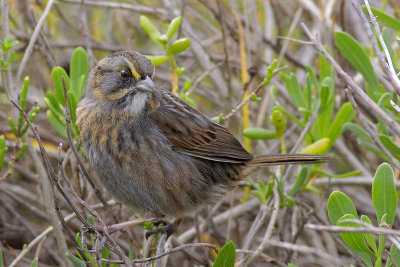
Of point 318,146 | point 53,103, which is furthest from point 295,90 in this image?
point 53,103

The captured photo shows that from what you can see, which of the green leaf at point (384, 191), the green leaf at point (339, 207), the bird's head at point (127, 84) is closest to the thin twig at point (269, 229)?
the green leaf at point (339, 207)

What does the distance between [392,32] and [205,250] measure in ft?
8.92

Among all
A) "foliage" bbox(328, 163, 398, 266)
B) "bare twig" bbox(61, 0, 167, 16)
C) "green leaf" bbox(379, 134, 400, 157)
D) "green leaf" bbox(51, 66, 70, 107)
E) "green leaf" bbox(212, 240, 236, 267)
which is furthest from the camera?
"bare twig" bbox(61, 0, 167, 16)

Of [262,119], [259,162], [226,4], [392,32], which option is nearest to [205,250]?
[259,162]

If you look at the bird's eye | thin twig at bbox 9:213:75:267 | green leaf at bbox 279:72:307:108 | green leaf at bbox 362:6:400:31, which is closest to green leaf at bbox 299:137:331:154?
green leaf at bbox 279:72:307:108

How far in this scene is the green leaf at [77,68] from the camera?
3.12 metres

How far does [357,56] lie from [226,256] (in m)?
1.21

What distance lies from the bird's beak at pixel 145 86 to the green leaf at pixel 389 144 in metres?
1.12

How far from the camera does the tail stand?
3227mm

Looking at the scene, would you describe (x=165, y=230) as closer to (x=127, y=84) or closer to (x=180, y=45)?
(x=127, y=84)

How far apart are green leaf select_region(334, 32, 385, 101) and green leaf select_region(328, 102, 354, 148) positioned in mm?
233

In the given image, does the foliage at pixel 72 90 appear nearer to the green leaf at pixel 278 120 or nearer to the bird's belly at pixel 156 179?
the bird's belly at pixel 156 179

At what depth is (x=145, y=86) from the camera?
3.00 meters

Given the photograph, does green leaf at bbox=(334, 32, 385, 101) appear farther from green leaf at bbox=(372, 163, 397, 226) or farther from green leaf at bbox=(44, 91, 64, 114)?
green leaf at bbox=(44, 91, 64, 114)
